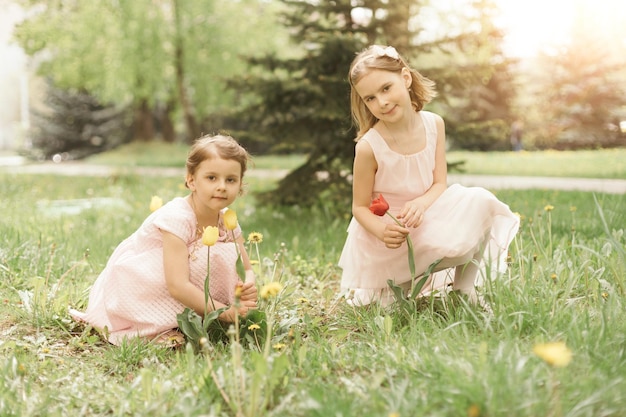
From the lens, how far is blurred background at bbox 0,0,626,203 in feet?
17.4

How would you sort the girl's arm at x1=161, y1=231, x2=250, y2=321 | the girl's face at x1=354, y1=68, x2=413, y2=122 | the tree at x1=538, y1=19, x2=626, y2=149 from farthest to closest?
1. the tree at x1=538, y1=19, x2=626, y2=149
2. the girl's face at x1=354, y1=68, x2=413, y2=122
3. the girl's arm at x1=161, y1=231, x2=250, y2=321

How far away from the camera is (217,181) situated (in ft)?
8.98

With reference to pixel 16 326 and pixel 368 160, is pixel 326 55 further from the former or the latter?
pixel 16 326

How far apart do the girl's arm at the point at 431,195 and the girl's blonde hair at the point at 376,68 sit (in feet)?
0.48

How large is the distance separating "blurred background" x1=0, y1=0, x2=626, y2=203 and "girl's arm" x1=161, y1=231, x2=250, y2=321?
2485 millimetres

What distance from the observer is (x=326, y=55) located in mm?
5152

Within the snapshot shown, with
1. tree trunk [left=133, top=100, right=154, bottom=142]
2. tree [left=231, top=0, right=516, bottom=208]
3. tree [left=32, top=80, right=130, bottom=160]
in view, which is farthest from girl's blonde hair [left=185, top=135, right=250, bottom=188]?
tree [left=32, top=80, right=130, bottom=160]

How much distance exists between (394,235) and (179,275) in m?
0.90

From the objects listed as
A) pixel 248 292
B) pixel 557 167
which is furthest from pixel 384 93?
pixel 557 167

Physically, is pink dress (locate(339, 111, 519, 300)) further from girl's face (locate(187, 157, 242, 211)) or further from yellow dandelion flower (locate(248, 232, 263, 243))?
girl's face (locate(187, 157, 242, 211))

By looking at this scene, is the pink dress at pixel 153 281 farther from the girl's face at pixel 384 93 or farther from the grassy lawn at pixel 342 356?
the girl's face at pixel 384 93

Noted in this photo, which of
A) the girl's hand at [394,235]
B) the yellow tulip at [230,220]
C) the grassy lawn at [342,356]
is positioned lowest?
the grassy lawn at [342,356]

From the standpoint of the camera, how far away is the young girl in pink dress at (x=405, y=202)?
280cm

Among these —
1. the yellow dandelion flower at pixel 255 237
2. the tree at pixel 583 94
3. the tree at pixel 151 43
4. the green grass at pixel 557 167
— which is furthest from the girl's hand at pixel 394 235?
the tree at pixel 583 94
